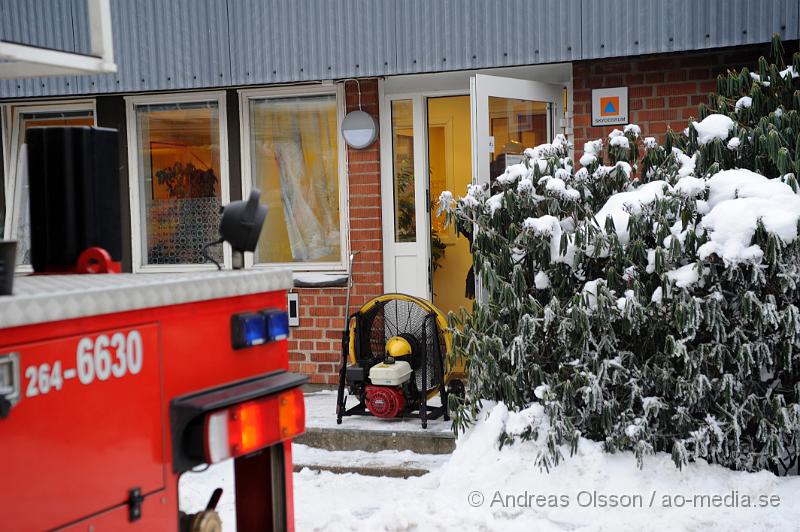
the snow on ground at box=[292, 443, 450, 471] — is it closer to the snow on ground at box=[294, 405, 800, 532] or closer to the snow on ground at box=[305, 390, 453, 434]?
the snow on ground at box=[305, 390, 453, 434]

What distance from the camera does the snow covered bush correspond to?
5.02m

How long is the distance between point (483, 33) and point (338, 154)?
1.83 m

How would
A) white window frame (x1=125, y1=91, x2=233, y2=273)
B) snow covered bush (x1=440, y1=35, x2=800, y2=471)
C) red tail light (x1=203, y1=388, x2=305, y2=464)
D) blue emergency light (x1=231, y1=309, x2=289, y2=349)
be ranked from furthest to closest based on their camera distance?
white window frame (x1=125, y1=91, x2=233, y2=273) → snow covered bush (x1=440, y1=35, x2=800, y2=471) → blue emergency light (x1=231, y1=309, x2=289, y2=349) → red tail light (x1=203, y1=388, x2=305, y2=464)

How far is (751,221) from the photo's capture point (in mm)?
4953

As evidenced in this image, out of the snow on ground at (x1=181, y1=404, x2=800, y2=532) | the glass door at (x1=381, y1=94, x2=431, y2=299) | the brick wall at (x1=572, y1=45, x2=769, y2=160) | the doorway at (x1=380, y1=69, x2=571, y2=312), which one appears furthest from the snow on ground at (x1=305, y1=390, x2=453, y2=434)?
the brick wall at (x1=572, y1=45, x2=769, y2=160)

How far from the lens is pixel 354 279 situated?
829 centimetres

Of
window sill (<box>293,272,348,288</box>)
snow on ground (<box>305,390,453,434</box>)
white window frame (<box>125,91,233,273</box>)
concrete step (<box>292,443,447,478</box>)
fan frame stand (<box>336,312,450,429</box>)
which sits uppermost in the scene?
white window frame (<box>125,91,233,273</box>)

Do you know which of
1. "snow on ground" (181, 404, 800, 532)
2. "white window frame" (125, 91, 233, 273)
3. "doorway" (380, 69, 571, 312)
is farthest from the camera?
"white window frame" (125, 91, 233, 273)

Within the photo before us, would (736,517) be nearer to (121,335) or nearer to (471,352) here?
(471,352)

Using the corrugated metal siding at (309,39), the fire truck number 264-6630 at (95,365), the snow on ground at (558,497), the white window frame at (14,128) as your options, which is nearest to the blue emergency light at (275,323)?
the fire truck number 264-6630 at (95,365)

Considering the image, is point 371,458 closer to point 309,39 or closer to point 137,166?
point 309,39

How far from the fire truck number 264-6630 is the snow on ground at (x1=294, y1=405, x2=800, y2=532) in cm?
276

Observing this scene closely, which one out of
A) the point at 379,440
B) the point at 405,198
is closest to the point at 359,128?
the point at 405,198

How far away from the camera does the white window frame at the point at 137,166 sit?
28.2 ft
